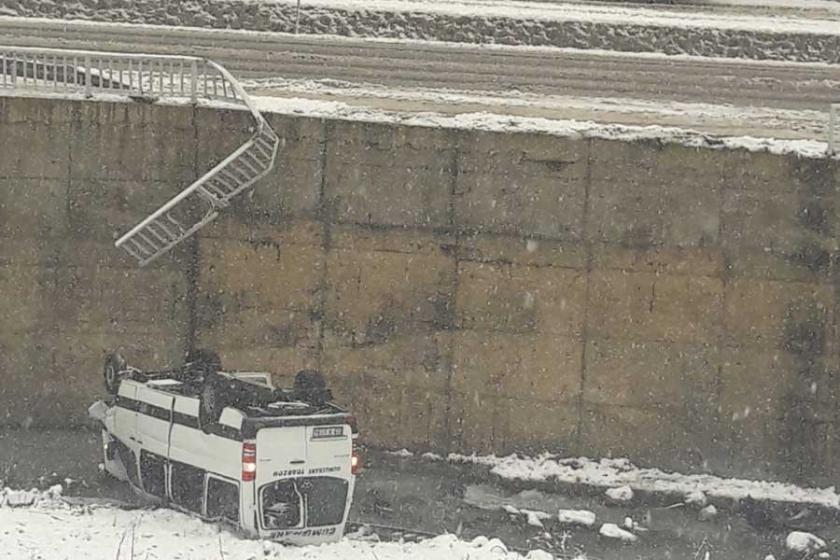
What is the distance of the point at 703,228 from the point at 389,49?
854cm

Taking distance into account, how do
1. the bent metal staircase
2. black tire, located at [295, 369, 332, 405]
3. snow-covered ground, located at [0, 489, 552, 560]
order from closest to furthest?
snow-covered ground, located at [0, 489, 552, 560] < black tire, located at [295, 369, 332, 405] < the bent metal staircase

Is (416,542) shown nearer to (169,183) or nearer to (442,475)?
(442,475)

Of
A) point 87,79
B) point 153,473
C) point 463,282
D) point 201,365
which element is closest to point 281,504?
point 153,473

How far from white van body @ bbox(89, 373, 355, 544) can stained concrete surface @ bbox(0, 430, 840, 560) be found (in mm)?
1608

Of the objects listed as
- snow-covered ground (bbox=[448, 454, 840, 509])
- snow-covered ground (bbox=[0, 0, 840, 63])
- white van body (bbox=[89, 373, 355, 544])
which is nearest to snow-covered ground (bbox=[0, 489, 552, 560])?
white van body (bbox=[89, 373, 355, 544])

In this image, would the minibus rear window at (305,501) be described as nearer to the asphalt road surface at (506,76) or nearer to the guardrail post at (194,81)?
the guardrail post at (194,81)

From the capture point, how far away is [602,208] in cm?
1797

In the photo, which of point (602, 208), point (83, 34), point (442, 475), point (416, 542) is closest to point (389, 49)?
point (83, 34)

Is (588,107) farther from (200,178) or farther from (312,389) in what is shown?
(312,389)

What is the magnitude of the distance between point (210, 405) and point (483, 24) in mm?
13479

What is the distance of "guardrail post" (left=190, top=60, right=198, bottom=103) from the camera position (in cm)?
1819

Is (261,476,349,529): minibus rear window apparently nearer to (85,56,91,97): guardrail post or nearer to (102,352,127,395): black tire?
(102,352,127,395): black tire

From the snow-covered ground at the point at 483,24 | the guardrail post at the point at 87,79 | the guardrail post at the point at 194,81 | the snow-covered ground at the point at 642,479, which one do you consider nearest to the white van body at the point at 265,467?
the snow-covered ground at the point at 642,479

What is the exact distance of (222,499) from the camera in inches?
548
